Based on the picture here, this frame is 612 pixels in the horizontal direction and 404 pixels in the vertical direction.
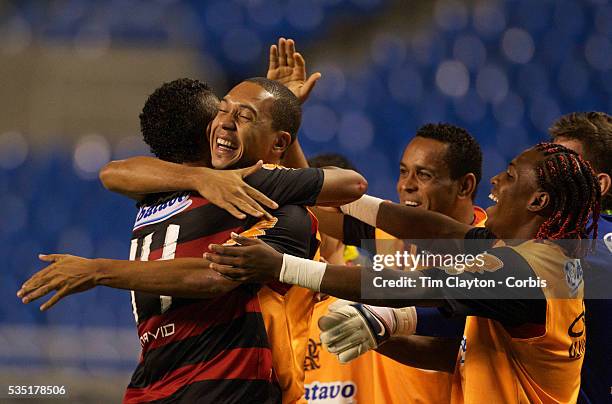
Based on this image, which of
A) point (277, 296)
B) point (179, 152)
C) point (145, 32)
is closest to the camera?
point (277, 296)

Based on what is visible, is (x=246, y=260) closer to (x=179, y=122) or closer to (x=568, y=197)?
(x=179, y=122)

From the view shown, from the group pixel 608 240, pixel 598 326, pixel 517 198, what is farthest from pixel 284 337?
pixel 608 240

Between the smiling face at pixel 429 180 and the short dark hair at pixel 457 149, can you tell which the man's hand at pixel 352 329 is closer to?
the smiling face at pixel 429 180

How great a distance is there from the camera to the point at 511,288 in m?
2.79

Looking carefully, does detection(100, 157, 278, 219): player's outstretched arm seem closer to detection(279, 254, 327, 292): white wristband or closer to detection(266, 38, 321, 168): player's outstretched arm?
detection(279, 254, 327, 292): white wristband

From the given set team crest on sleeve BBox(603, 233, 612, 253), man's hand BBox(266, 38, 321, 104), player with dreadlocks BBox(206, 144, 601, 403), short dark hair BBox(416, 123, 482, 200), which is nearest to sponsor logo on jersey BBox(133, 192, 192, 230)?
player with dreadlocks BBox(206, 144, 601, 403)

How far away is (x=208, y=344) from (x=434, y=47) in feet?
16.1

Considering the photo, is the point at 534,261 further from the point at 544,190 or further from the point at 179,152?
the point at 179,152

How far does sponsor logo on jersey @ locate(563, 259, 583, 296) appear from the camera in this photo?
2973 millimetres

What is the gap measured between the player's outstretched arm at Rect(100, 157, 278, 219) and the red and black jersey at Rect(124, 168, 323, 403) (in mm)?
58

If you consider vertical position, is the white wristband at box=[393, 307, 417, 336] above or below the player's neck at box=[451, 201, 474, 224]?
below

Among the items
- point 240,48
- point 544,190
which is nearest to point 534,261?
point 544,190

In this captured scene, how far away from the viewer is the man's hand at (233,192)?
279cm

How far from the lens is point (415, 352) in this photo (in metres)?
3.51
